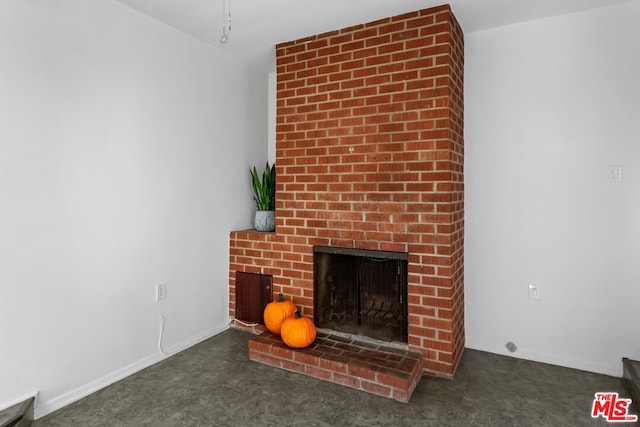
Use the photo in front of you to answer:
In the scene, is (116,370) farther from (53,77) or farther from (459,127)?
(459,127)

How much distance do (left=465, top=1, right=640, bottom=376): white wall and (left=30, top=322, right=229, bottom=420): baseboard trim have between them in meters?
2.16

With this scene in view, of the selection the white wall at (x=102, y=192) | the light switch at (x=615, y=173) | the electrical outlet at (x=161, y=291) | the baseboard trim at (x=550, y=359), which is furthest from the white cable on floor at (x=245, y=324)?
the light switch at (x=615, y=173)

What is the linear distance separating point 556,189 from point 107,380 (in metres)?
3.19

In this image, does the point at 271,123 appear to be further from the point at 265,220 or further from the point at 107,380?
the point at 107,380

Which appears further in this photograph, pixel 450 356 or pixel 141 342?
pixel 141 342

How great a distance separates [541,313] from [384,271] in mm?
1138

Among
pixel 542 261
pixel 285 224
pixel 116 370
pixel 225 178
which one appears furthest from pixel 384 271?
pixel 116 370

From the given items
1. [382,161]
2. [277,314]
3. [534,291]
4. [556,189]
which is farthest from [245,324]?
[556,189]

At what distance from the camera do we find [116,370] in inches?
91.2

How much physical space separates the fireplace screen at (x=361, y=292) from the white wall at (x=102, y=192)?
959 millimetres

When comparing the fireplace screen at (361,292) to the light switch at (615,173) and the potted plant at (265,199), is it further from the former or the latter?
the light switch at (615,173)

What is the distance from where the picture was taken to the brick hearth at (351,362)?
6.95ft

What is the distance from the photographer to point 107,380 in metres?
2.25

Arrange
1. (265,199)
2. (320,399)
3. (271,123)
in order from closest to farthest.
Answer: (320,399)
(265,199)
(271,123)
